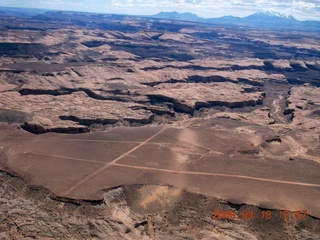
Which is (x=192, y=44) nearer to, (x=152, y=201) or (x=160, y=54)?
(x=160, y=54)

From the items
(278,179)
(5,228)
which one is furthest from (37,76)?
(278,179)
